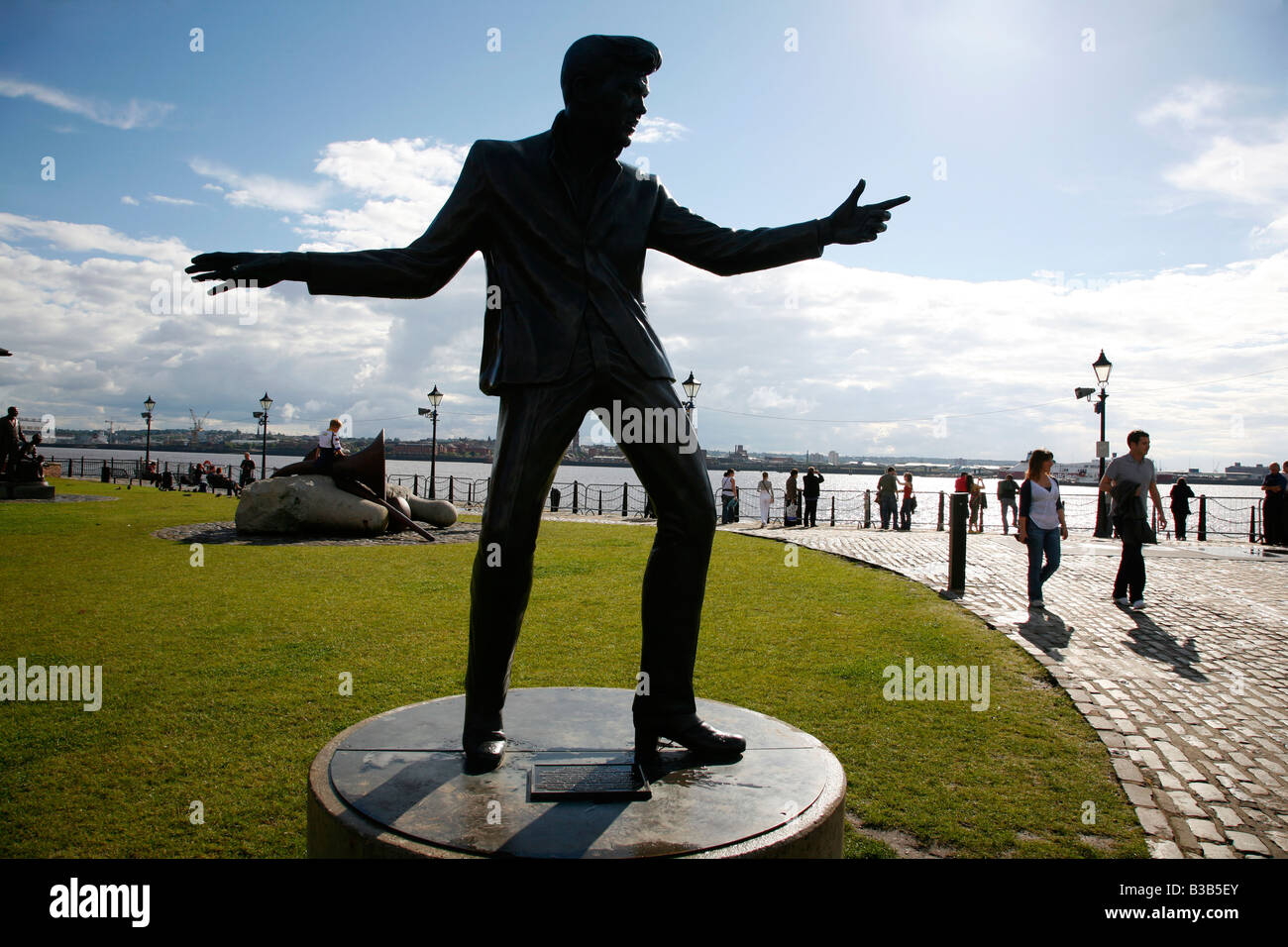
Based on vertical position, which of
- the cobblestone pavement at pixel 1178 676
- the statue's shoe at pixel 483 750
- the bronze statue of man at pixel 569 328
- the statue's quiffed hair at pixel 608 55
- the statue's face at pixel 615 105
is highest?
the statue's quiffed hair at pixel 608 55

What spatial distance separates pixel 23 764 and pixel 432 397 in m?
29.2

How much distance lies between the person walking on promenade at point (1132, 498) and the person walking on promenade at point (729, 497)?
13.7m

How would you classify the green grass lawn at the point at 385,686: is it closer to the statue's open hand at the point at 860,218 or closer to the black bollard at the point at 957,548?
the black bollard at the point at 957,548

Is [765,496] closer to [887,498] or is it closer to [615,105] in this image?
[887,498]

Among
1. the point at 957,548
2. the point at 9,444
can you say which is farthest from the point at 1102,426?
the point at 9,444

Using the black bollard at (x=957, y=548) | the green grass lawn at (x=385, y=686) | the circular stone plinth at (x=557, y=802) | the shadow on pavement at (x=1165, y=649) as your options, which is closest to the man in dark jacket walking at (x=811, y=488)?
the green grass lawn at (x=385, y=686)

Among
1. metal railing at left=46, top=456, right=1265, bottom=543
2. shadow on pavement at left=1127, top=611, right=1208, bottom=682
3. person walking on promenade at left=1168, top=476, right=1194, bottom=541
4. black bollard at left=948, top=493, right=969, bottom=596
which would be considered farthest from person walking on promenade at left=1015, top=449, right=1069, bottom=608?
person walking on promenade at left=1168, top=476, right=1194, bottom=541

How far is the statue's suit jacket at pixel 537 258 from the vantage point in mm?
2975

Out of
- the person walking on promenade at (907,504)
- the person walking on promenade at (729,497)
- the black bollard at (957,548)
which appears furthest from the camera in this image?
the person walking on promenade at (729,497)

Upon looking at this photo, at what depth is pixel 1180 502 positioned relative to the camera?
22.1 m

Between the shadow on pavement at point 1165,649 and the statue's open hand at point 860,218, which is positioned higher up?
the statue's open hand at point 860,218

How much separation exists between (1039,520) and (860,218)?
288 inches
